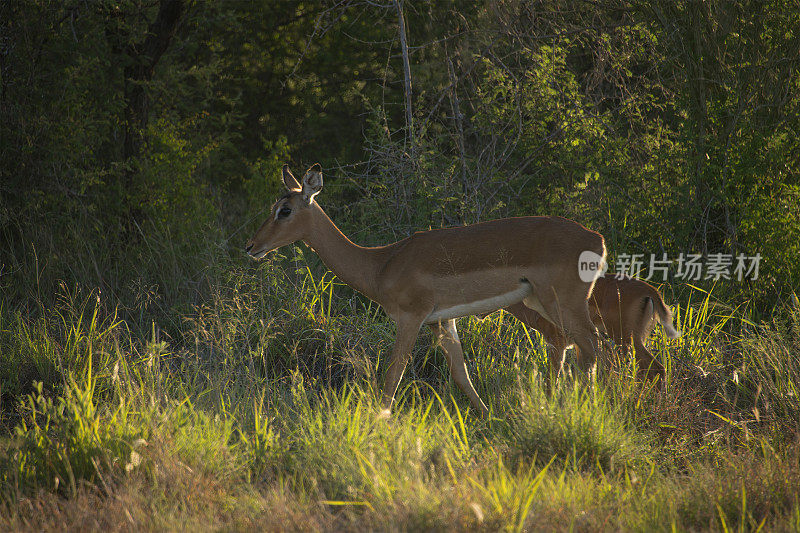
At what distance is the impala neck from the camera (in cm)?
593

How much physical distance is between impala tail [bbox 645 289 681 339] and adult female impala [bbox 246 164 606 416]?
622 mm

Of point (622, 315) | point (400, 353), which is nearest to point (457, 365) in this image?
point (400, 353)

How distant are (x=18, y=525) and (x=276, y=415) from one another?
70.3 inches

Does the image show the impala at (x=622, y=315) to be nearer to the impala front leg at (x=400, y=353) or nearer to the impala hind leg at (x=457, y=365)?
the impala hind leg at (x=457, y=365)

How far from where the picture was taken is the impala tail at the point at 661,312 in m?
5.70

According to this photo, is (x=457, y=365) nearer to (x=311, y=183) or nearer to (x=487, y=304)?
(x=487, y=304)

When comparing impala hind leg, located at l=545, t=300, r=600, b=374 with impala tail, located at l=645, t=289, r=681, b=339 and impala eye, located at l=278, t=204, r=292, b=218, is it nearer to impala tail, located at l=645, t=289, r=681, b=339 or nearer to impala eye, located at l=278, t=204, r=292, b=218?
impala tail, located at l=645, t=289, r=681, b=339

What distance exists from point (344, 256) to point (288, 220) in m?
0.49

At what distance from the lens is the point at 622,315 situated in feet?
Answer: 20.2

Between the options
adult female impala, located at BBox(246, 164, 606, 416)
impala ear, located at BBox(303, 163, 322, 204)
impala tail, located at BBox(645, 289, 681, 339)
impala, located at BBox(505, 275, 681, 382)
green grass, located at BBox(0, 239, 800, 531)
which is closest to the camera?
green grass, located at BBox(0, 239, 800, 531)

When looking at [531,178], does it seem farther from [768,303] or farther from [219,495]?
[219,495]

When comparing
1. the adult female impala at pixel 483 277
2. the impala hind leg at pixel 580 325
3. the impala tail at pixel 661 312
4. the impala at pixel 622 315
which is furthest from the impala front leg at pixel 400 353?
the impala tail at pixel 661 312

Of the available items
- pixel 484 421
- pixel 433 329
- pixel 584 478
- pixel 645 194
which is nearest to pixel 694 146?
pixel 645 194

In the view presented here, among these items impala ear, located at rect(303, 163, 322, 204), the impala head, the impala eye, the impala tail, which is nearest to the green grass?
the impala tail
